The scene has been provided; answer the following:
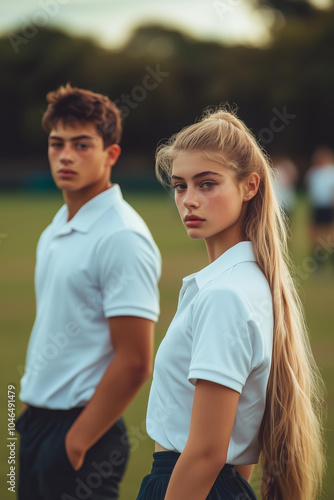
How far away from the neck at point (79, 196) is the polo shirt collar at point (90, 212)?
0.13 ft

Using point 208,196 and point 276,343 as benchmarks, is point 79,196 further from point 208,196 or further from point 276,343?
point 276,343

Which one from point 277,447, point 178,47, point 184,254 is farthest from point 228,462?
point 178,47

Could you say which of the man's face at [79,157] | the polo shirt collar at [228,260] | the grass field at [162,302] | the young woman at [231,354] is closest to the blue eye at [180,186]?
the young woman at [231,354]

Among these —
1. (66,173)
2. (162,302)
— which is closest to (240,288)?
(66,173)

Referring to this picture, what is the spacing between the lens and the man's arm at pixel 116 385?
10.2 ft

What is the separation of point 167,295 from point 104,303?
9335 mm

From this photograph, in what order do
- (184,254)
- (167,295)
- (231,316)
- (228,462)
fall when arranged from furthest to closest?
(184,254) < (167,295) < (228,462) < (231,316)

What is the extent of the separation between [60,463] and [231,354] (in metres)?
1.49

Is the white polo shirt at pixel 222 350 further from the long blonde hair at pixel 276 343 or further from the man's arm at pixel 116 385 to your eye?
the man's arm at pixel 116 385

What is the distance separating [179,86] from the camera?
217ft

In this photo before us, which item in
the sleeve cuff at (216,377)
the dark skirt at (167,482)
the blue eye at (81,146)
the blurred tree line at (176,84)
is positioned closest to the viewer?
the sleeve cuff at (216,377)

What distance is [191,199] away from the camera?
2.29 metres

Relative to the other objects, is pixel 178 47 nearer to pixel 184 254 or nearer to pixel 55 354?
pixel 184 254

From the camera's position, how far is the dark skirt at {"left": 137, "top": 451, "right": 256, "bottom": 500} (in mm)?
2213
